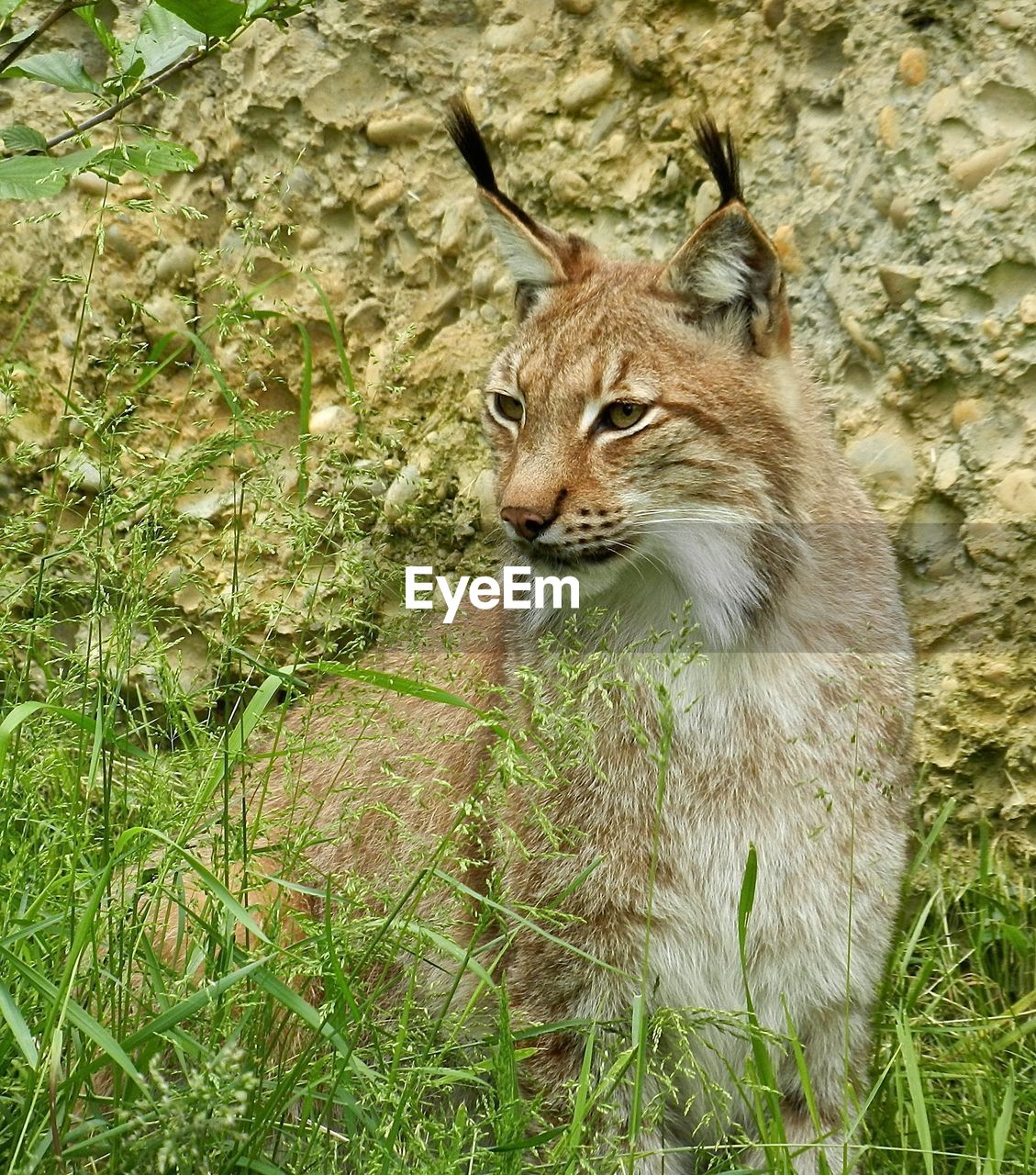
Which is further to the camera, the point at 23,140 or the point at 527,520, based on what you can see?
the point at 527,520

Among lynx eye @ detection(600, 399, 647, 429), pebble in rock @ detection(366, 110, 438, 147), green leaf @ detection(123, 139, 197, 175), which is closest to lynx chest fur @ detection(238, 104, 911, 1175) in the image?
lynx eye @ detection(600, 399, 647, 429)

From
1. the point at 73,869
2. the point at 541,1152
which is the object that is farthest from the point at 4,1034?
the point at 541,1152

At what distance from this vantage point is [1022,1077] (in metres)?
3.00

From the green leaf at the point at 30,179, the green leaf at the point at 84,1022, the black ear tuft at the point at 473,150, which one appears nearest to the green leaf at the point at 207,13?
the green leaf at the point at 30,179

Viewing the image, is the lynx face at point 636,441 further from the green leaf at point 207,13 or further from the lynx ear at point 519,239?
the green leaf at point 207,13

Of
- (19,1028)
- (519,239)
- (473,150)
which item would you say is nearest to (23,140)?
(473,150)

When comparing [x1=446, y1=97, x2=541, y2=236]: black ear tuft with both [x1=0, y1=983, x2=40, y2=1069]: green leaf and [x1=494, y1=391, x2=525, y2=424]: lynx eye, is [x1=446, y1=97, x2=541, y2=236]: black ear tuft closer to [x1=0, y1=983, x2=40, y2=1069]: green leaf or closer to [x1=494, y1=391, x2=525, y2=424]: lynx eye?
[x1=494, y1=391, x2=525, y2=424]: lynx eye

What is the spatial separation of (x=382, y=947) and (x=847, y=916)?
3.17 ft

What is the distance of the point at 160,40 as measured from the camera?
8.29 feet

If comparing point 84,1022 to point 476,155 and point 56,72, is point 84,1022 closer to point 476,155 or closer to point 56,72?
point 56,72

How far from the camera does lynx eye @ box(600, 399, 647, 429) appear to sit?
2.99 m

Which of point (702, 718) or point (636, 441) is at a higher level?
point (636, 441)

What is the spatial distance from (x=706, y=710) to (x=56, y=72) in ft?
5.55

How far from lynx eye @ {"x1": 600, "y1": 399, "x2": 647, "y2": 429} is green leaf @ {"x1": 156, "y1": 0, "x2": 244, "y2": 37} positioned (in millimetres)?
1083
